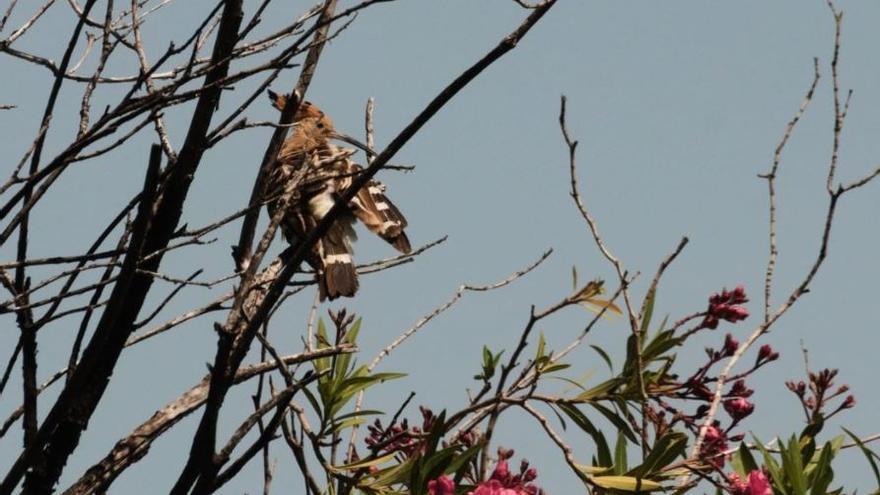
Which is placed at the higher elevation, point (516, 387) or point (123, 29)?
point (123, 29)

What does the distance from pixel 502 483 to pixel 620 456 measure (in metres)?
0.44

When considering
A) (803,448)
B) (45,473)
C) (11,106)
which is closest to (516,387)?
(803,448)

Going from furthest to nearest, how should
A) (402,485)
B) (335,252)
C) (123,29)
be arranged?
(335,252) → (123,29) → (402,485)

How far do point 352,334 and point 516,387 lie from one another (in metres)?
0.87

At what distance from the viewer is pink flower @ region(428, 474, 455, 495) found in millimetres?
2820

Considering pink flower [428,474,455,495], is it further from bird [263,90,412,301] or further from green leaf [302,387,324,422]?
bird [263,90,412,301]

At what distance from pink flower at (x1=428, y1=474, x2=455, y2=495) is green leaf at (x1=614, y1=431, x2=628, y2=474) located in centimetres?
60

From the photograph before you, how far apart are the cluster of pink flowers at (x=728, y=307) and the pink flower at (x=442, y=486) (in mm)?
1145

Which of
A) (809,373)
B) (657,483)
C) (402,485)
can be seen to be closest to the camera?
(657,483)

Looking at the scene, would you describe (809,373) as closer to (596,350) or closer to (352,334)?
(596,350)

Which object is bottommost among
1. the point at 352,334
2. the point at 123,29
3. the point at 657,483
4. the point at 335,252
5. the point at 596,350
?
the point at 657,483

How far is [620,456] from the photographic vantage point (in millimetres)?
3311

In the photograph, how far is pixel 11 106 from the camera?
366 centimetres

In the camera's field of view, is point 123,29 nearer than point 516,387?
No
